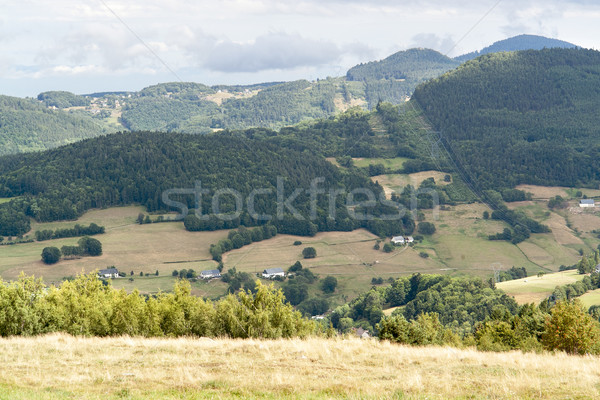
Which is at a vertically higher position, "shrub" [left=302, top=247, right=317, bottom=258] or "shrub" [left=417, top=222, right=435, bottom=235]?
"shrub" [left=417, top=222, right=435, bottom=235]

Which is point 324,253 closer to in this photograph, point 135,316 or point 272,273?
point 272,273

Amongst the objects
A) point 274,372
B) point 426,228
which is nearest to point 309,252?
point 426,228

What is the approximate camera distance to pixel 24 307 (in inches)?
1598

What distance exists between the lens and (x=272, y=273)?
477ft

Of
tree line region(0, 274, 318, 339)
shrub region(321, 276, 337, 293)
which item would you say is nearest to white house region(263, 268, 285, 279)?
shrub region(321, 276, 337, 293)

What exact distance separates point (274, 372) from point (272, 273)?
12011cm

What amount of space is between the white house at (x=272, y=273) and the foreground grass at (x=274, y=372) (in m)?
109

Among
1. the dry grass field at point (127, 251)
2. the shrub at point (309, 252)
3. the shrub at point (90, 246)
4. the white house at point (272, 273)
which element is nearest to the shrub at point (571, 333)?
the white house at point (272, 273)

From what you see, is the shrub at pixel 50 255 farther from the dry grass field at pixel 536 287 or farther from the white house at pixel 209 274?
the dry grass field at pixel 536 287

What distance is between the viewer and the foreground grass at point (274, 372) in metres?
22.3

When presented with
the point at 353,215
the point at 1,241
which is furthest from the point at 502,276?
the point at 1,241

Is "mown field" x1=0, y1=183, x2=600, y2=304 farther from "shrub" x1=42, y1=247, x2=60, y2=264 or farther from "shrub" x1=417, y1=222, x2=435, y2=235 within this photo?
"shrub" x1=417, y1=222, x2=435, y2=235

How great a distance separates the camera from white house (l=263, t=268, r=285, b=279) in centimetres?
14400

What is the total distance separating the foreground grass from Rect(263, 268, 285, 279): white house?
359ft
